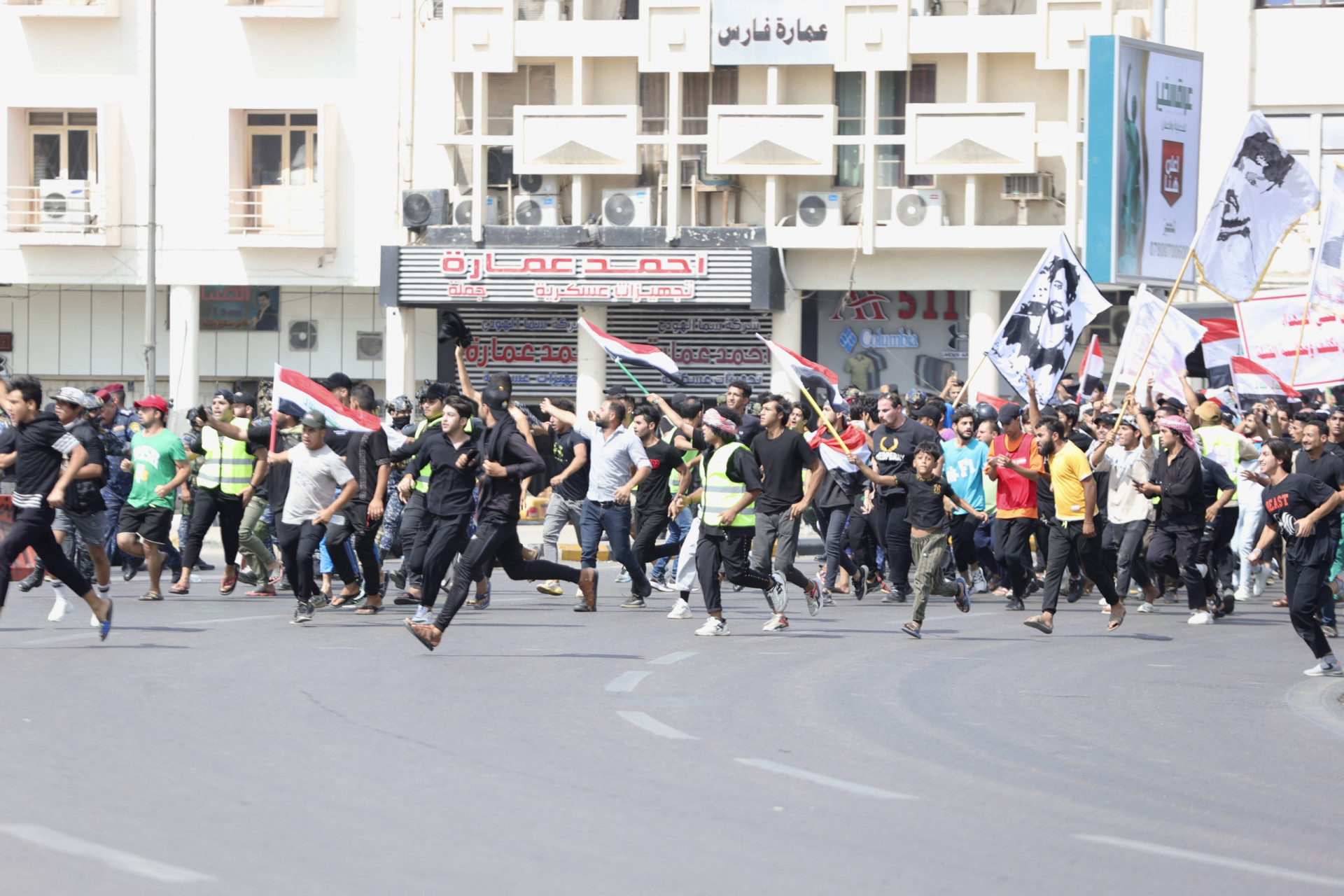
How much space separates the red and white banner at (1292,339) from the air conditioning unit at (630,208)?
13310 millimetres

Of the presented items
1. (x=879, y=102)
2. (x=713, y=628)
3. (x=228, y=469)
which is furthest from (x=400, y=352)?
(x=713, y=628)

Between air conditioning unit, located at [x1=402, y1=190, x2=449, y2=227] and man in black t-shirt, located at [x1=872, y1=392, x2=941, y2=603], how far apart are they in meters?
17.8

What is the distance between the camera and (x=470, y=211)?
32531 mm

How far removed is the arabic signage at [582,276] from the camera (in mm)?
31406

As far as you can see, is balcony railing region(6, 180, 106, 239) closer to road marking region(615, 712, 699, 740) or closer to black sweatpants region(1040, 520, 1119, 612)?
black sweatpants region(1040, 520, 1119, 612)

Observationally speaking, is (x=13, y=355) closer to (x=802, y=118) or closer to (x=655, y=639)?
(x=802, y=118)

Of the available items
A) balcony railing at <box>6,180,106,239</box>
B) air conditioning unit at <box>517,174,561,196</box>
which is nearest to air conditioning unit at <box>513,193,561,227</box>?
air conditioning unit at <box>517,174,561,196</box>

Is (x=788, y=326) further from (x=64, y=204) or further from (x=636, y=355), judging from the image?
(x=636, y=355)

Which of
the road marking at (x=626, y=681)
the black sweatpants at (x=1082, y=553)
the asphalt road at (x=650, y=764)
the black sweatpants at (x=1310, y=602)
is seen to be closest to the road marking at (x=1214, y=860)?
the asphalt road at (x=650, y=764)

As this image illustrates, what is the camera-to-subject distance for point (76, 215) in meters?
33.6

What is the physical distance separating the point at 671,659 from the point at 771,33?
2193 centimetres

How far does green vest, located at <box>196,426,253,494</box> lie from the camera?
15008 mm

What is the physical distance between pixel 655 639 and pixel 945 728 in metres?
3.95

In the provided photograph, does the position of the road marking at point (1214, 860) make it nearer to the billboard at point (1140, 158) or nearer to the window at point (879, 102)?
the billboard at point (1140, 158)
